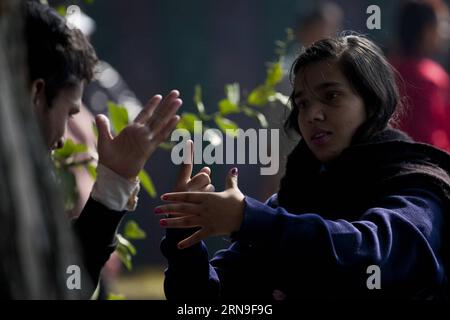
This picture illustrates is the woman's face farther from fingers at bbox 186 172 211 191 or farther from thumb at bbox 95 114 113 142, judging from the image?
thumb at bbox 95 114 113 142

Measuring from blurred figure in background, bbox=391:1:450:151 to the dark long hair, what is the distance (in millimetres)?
1676

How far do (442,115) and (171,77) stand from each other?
168 inches

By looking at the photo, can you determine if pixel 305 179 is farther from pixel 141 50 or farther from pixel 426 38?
pixel 141 50

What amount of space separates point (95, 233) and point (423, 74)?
3.13 metres

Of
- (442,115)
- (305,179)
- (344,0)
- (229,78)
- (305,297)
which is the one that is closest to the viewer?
(305,297)

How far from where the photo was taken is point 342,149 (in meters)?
2.55

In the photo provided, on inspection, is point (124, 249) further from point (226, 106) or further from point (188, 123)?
point (226, 106)

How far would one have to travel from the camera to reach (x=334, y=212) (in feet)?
8.23

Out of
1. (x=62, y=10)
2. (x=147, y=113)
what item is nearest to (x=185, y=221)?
(x=147, y=113)

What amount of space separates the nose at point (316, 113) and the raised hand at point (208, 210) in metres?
0.44

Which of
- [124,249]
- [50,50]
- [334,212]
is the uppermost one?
[50,50]

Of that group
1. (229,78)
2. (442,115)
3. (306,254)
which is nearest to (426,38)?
(442,115)

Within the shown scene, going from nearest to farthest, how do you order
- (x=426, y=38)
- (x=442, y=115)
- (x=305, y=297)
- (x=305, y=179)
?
(x=305, y=297), (x=305, y=179), (x=442, y=115), (x=426, y=38)

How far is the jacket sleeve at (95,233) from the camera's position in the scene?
8.45 ft
